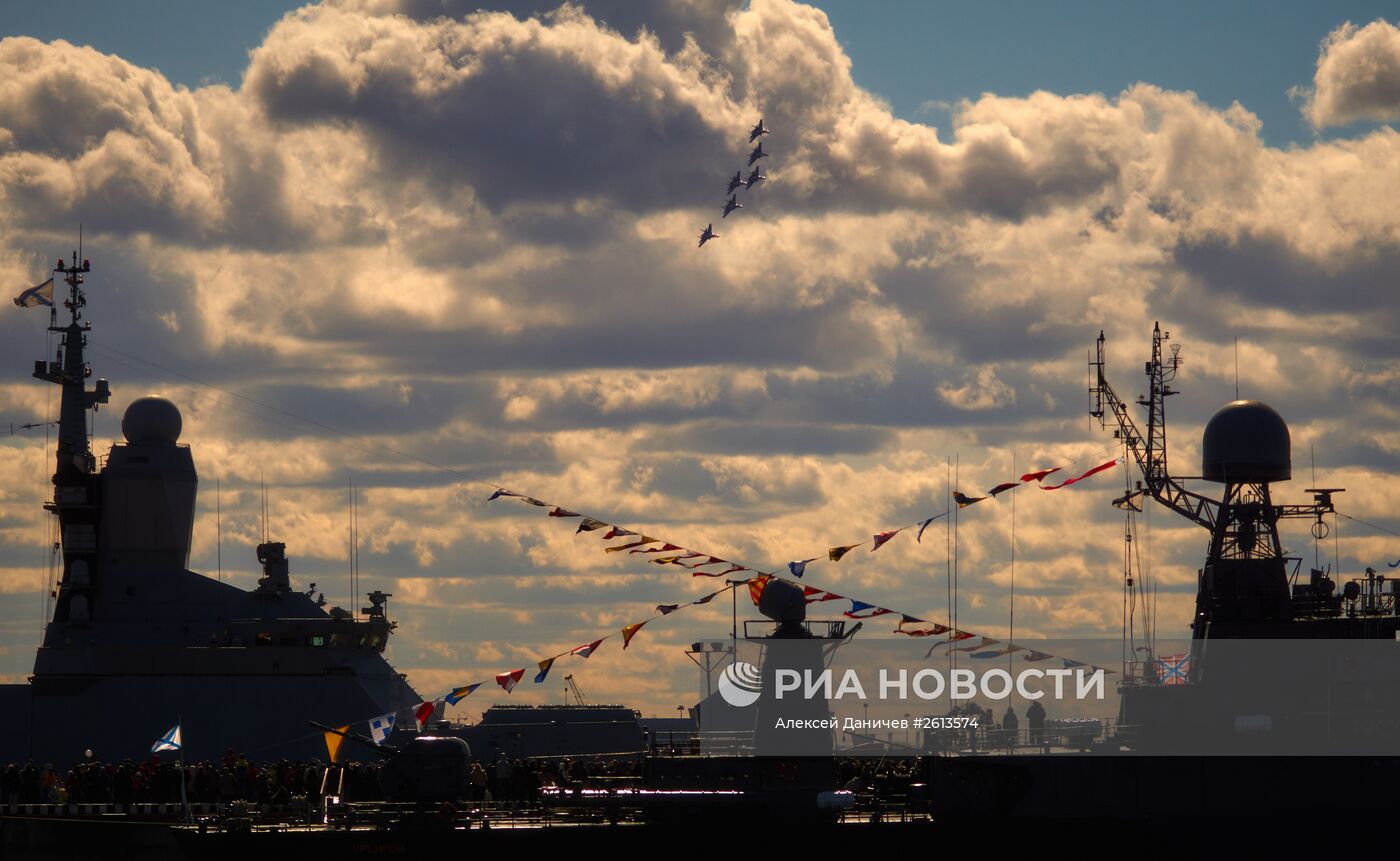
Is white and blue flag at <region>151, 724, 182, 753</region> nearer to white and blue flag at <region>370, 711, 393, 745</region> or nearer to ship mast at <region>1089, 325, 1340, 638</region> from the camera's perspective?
white and blue flag at <region>370, 711, 393, 745</region>

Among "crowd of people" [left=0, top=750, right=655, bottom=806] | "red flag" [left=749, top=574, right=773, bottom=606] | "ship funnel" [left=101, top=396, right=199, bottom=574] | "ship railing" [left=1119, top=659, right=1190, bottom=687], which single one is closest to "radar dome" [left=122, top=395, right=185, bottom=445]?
"ship funnel" [left=101, top=396, right=199, bottom=574]

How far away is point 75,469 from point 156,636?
20.3ft

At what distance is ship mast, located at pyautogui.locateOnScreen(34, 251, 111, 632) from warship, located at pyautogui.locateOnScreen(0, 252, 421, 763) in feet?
0.15

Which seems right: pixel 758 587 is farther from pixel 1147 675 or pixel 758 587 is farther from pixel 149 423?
pixel 149 423

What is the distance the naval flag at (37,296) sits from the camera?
58969 mm

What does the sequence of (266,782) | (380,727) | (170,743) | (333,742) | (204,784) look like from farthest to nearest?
1. (266,782)
2. (204,784)
3. (380,727)
4. (333,742)
5. (170,743)

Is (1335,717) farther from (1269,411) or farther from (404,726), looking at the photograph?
(404,726)

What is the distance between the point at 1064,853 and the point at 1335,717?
7.44 m

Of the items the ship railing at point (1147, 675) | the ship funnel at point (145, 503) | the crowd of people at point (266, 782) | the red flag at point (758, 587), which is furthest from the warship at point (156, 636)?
the ship railing at point (1147, 675)

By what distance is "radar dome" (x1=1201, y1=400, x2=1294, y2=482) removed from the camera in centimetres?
4925

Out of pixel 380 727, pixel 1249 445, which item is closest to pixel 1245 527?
pixel 1249 445

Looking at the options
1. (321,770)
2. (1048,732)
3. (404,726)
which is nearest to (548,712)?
(404,726)

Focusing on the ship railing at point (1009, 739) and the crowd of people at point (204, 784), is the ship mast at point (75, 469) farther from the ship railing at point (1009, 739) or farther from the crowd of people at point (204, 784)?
the ship railing at point (1009, 739)

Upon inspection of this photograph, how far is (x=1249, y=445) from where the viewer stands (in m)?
49.2
